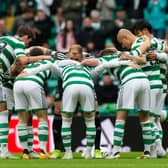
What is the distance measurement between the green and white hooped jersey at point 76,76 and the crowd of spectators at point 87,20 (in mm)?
6706

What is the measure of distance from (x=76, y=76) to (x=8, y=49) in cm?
143

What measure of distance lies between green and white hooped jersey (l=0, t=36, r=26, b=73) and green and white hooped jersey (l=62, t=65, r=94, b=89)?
942 millimetres

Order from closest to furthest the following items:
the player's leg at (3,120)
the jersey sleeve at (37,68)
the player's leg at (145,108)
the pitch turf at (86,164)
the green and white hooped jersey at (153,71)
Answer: the pitch turf at (86,164) < the player's leg at (145,108) < the jersey sleeve at (37,68) < the player's leg at (3,120) < the green and white hooped jersey at (153,71)

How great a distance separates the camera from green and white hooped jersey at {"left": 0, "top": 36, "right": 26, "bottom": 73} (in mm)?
11883

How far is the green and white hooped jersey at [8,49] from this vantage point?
39.0 feet

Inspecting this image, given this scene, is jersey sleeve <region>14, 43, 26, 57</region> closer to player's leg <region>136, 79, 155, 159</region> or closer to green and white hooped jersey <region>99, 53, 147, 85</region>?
green and white hooped jersey <region>99, 53, 147, 85</region>

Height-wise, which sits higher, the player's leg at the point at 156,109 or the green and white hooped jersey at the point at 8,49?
the green and white hooped jersey at the point at 8,49

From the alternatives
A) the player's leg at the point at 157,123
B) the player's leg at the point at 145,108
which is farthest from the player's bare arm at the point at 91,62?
the player's leg at the point at 157,123

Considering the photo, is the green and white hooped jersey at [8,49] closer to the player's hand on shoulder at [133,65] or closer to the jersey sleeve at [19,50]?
the jersey sleeve at [19,50]

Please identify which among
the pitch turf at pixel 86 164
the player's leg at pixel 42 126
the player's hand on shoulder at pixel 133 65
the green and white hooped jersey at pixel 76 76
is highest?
the player's hand on shoulder at pixel 133 65

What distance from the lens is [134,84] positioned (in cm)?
1099

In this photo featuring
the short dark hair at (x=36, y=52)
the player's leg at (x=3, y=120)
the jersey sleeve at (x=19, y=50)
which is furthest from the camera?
the short dark hair at (x=36, y=52)

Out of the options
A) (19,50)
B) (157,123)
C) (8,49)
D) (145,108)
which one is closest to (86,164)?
(145,108)

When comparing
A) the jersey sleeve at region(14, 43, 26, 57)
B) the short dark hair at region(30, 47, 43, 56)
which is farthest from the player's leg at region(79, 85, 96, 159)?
the short dark hair at region(30, 47, 43, 56)
